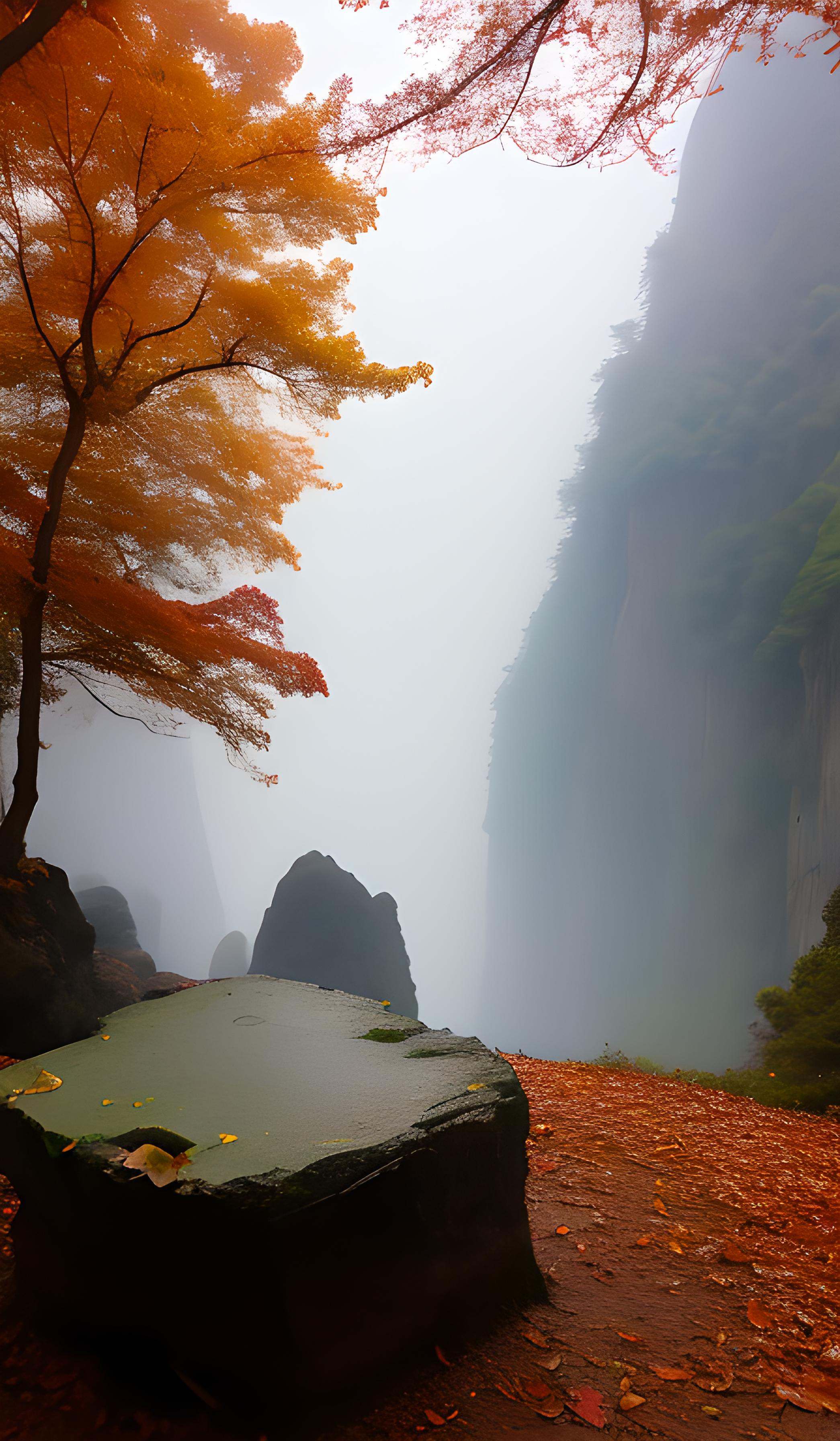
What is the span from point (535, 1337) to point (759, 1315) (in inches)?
26.9

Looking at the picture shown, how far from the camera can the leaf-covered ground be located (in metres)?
1.28

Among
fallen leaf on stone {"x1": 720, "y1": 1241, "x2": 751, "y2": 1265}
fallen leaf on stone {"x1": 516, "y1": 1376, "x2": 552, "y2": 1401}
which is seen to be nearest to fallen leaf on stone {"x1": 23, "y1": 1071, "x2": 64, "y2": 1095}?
fallen leaf on stone {"x1": 516, "y1": 1376, "x2": 552, "y2": 1401}

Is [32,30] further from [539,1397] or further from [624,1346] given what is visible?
[624,1346]

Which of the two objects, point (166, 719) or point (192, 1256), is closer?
point (192, 1256)

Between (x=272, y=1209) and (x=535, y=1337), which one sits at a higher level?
(x=272, y=1209)

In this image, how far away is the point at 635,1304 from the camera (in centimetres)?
171

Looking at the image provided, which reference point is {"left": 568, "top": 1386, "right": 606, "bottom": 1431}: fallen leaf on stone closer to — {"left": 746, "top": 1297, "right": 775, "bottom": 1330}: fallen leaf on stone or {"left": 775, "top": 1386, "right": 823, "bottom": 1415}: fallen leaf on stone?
{"left": 775, "top": 1386, "right": 823, "bottom": 1415}: fallen leaf on stone

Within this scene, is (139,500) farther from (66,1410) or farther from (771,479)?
(771,479)

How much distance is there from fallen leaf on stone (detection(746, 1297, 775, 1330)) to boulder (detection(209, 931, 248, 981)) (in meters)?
22.3

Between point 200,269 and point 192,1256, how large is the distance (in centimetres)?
486

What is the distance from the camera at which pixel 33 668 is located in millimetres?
3650

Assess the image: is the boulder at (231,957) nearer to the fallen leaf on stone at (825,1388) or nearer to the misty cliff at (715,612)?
the misty cliff at (715,612)

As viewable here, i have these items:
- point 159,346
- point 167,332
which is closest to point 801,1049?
point 167,332

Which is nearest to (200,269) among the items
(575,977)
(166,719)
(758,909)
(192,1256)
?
(166,719)
